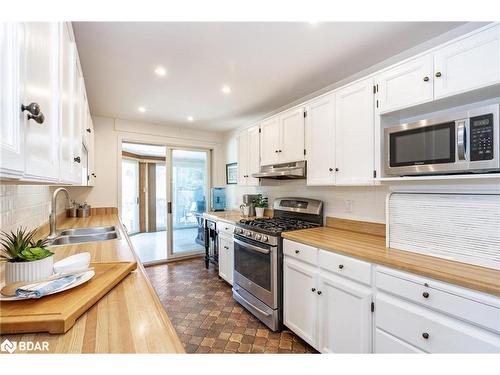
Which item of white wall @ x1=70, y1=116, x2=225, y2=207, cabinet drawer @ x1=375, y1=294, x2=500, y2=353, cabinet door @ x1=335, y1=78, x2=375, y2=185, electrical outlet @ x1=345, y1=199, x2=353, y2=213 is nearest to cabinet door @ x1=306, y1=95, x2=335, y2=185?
cabinet door @ x1=335, y1=78, x2=375, y2=185

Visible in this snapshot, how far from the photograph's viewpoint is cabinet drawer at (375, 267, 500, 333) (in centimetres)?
105

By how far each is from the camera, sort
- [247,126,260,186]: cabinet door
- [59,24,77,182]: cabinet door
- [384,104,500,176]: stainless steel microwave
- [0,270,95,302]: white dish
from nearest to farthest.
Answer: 1. [0,270,95,302]: white dish
2. [59,24,77,182]: cabinet door
3. [384,104,500,176]: stainless steel microwave
4. [247,126,260,186]: cabinet door

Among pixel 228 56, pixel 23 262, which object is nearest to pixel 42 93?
pixel 23 262

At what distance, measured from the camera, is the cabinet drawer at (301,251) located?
1.86 metres

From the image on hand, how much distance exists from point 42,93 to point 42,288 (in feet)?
2.23

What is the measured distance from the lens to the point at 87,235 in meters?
2.38

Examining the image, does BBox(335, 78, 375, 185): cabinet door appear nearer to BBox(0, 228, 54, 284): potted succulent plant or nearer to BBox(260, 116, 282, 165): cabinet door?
BBox(260, 116, 282, 165): cabinet door

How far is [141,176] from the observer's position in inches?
267

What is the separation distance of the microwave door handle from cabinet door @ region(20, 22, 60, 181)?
1902 millimetres

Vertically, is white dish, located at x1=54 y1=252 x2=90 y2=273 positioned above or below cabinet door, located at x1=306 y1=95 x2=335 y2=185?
below

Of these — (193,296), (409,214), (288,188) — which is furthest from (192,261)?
(409,214)

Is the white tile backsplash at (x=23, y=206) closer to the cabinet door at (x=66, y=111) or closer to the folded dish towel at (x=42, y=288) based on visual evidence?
the cabinet door at (x=66, y=111)
